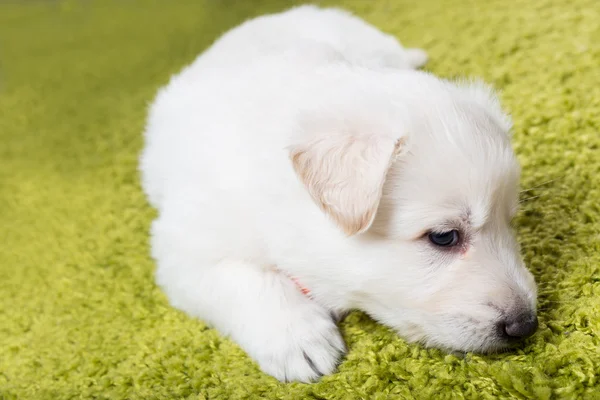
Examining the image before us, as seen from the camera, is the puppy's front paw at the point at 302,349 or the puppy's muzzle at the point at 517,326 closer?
the puppy's muzzle at the point at 517,326

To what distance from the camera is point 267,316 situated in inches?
90.3

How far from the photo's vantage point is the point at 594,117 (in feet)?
10.1

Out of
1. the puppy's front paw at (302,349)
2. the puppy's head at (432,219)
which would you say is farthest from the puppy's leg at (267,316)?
the puppy's head at (432,219)

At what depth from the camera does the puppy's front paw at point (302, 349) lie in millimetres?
2150

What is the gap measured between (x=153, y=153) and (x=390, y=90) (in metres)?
1.41

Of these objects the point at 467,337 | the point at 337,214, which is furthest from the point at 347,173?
the point at 467,337

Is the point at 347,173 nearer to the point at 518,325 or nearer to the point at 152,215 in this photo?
the point at 518,325

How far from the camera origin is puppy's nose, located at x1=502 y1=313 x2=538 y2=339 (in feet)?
6.37

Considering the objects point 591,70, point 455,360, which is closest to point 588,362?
point 455,360

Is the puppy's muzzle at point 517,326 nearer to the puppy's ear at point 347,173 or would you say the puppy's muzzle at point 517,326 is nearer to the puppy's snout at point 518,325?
the puppy's snout at point 518,325

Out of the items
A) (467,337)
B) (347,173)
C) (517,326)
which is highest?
(347,173)

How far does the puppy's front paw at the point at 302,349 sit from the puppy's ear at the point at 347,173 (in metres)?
0.49

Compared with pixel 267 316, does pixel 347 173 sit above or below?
above

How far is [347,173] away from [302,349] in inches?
27.2
